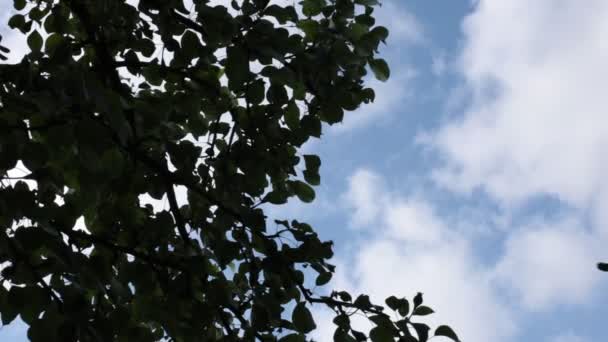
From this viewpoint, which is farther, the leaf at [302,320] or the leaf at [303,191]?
the leaf at [303,191]

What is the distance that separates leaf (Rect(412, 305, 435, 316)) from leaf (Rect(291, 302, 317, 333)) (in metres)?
0.50

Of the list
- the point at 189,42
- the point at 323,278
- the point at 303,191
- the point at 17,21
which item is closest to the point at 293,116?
the point at 303,191

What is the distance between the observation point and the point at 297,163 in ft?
15.8

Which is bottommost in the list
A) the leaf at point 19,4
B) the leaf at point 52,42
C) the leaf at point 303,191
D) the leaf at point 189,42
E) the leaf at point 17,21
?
the leaf at point 303,191

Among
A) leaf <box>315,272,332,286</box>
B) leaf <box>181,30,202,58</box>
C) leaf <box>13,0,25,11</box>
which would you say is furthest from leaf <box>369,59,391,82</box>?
leaf <box>13,0,25,11</box>

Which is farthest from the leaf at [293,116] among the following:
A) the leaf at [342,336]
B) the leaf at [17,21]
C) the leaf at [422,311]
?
the leaf at [17,21]

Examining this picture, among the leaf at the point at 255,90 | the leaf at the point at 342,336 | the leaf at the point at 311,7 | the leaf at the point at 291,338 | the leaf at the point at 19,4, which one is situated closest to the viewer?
the leaf at the point at 342,336

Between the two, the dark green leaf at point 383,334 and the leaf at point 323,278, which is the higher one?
the leaf at point 323,278

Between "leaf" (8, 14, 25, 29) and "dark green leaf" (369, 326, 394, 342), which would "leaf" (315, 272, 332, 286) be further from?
"leaf" (8, 14, 25, 29)

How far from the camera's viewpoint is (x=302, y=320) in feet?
12.4

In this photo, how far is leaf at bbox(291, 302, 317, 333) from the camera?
12.4ft

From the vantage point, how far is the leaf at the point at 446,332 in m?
3.47

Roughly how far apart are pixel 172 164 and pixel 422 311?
5.07 ft

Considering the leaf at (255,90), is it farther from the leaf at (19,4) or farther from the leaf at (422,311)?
the leaf at (19,4)
